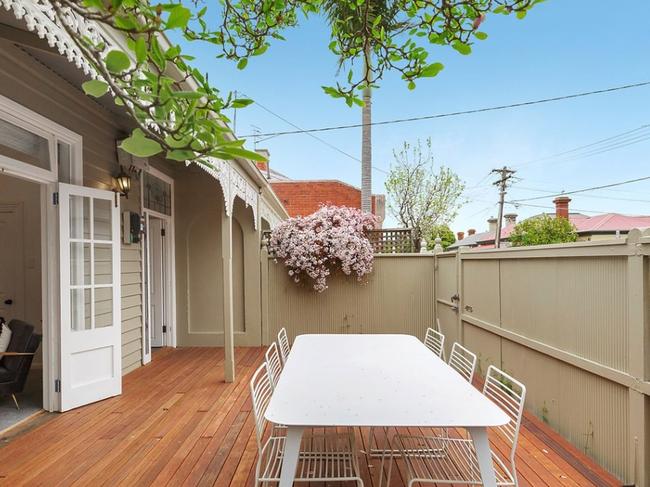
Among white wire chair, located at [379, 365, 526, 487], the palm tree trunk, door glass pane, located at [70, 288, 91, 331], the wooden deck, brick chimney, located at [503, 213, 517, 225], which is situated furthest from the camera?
brick chimney, located at [503, 213, 517, 225]

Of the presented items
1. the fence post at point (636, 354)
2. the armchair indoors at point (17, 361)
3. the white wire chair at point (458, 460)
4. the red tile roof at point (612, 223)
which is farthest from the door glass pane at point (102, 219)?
the red tile roof at point (612, 223)

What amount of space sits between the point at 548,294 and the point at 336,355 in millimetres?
1704

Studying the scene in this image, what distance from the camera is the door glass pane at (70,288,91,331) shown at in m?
3.38

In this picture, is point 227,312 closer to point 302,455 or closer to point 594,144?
point 302,455

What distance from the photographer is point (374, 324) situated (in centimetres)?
576

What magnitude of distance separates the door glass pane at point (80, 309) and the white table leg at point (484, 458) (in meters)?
3.44

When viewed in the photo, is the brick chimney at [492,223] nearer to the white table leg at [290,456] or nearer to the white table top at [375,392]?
the white table top at [375,392]

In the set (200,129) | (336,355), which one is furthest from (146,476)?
(200,129)

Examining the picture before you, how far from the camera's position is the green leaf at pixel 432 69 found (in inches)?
53.4

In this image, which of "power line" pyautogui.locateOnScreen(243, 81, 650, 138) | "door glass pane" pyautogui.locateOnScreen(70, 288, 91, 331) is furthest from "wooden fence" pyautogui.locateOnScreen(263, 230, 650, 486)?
"power line" pyautogui.locateOnScreen(243, 81, 650, 138)

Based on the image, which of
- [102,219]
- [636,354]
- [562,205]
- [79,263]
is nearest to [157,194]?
[102,219]

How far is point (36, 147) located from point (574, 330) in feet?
14.6

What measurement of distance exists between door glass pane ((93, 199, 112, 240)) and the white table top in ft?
7.64

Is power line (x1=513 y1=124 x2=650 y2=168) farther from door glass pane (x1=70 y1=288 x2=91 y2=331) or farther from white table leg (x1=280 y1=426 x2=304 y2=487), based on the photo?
white table leg (x1=280 y1=426 x2=304 y2=487)
